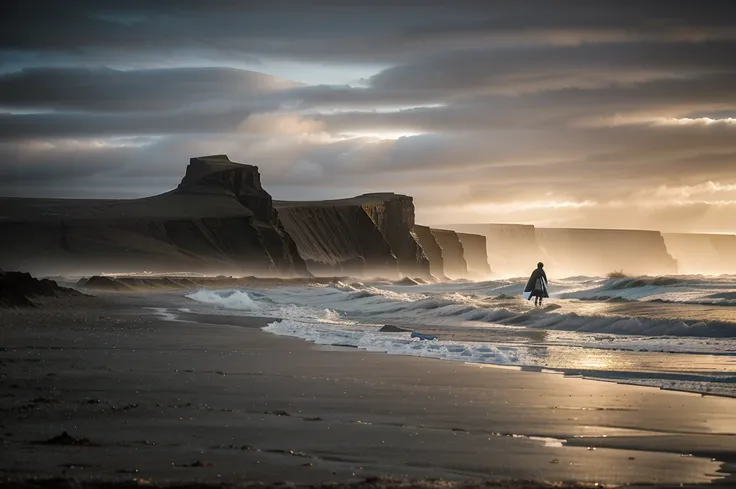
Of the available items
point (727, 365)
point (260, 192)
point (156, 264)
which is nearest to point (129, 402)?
point (727, 365)

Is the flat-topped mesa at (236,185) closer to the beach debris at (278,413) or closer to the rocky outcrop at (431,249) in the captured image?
the rocky outcrop at (431,249)

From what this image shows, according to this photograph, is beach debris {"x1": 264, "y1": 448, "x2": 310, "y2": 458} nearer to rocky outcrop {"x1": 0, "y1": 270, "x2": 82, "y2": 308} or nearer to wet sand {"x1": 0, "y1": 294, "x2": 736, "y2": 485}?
wet sand {"x1": 0, "y1": 294, "x2": 736, "y2": 485}

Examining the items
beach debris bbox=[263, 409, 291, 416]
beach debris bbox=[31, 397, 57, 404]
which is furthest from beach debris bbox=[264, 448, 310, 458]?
beach debris bbox=[31, 397, 57, 404]

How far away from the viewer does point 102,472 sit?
→ 575 centimetres

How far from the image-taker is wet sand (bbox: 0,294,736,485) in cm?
623

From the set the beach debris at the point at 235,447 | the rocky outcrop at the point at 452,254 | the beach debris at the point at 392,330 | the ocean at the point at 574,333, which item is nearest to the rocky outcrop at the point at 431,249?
the rocky outcrop at the point at 452,254

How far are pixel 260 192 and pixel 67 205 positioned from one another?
2314 centimetres

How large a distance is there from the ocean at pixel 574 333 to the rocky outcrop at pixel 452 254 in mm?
133300

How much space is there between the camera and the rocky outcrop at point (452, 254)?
17275cm

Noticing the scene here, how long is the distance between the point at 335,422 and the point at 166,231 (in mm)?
98244

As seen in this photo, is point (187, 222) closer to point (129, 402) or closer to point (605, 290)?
point (605, 290)

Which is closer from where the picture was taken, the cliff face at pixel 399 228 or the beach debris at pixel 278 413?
the beach debris at pixel 278 413

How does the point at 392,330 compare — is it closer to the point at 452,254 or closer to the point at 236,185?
the point at 236,185

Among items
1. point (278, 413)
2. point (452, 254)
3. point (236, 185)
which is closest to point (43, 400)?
point (278, 413)
